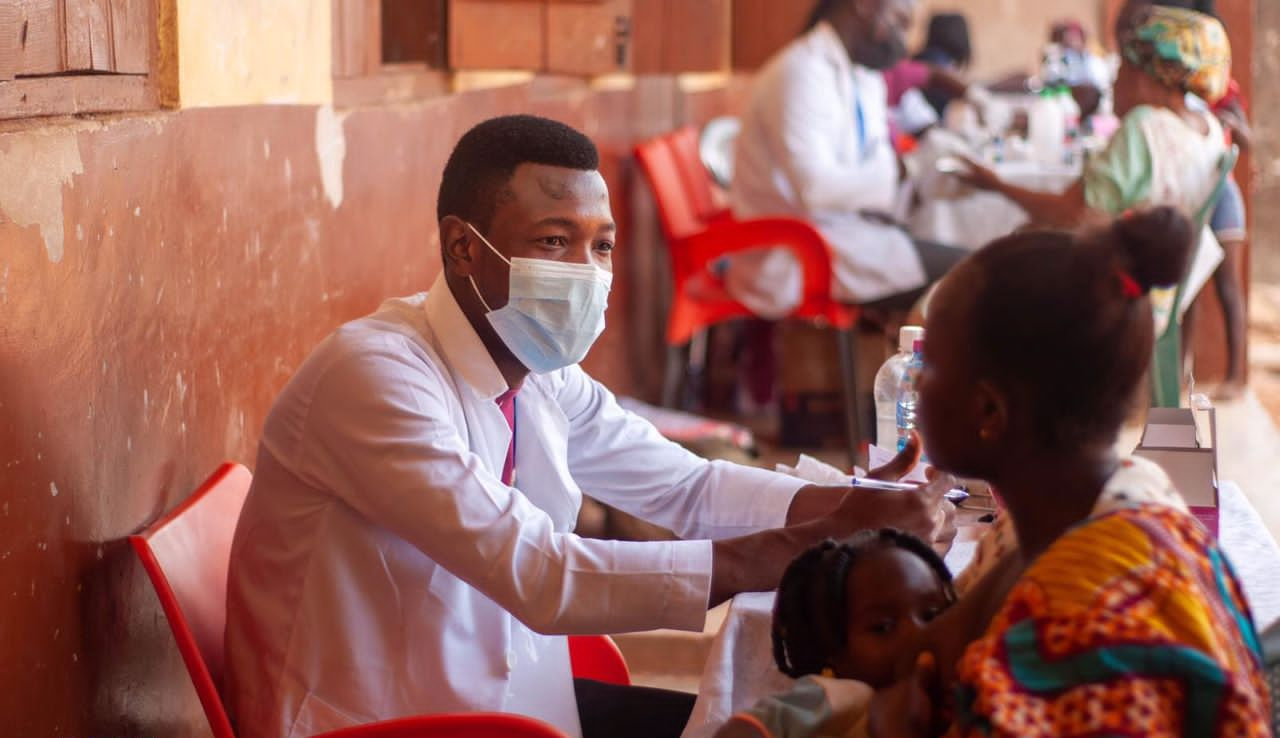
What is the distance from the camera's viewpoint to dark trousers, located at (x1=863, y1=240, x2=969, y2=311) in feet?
18.7

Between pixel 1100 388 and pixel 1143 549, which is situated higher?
pixel 1100 388

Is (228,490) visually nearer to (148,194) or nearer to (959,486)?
(148,194)

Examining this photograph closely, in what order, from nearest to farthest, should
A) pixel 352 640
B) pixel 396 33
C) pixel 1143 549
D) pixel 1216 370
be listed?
pixel 1143 549
pixel 352 640
pixel 396 33
pixel 1216 370

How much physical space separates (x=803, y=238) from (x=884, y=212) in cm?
44

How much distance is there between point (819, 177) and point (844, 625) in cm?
433

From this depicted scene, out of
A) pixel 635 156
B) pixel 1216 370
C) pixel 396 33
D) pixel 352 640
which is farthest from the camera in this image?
pixel 1216 370

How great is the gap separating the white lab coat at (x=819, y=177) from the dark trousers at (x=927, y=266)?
0.08ft

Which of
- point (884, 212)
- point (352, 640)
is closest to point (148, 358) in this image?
point (352, 640)

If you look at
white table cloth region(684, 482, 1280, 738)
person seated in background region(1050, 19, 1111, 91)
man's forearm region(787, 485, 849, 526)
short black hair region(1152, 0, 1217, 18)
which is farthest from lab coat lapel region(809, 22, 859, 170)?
white table cloth region(684, 482, 1280, 738)

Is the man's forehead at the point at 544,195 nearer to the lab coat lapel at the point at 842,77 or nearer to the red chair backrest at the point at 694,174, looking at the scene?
the lab coat lapel at the point at 842,77

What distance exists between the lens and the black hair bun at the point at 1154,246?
128 cm

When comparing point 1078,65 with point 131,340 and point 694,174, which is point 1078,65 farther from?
point 131,340

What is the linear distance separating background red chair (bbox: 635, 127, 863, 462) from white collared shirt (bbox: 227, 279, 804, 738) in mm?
3595

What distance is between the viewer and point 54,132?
78.4 inches
